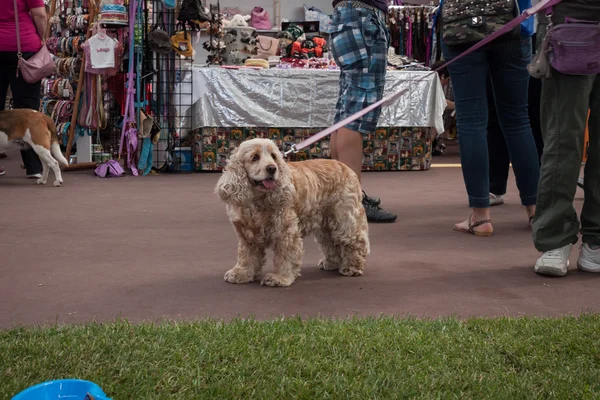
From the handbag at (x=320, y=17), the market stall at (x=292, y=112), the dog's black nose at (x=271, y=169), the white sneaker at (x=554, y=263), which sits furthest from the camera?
the handbag at (x=320, y=17)

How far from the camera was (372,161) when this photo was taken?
845 cm

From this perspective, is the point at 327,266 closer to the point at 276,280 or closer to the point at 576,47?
the point at 276,280

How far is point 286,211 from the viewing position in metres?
3.36

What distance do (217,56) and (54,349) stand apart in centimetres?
702

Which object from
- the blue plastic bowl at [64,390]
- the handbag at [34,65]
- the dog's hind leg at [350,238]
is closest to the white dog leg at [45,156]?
the handbag at [34,65]

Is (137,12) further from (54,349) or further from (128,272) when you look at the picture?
(54,349)

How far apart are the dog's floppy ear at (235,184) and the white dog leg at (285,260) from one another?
268 millimetres

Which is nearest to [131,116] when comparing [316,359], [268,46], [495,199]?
[268,46]

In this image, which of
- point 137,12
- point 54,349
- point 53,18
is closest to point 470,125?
point 54,349

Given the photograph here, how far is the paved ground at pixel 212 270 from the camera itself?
3.02 m

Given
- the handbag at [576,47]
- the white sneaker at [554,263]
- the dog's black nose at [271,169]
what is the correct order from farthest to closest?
the white sneaker at [554,263] → the handbag at [576,47] → the dog's black nose at [271,169]

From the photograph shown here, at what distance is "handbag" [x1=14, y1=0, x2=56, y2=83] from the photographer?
22.7 feet

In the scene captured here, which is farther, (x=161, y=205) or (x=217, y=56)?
(x=217, y=56)

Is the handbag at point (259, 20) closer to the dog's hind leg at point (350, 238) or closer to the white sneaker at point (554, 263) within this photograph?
the dog's hind leg at point (350, 238)
